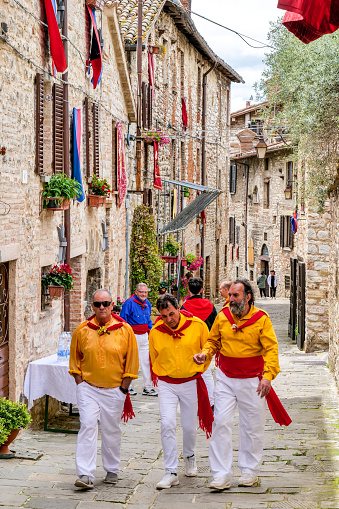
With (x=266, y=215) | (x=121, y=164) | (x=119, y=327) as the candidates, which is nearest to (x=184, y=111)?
(x=121, y=164)

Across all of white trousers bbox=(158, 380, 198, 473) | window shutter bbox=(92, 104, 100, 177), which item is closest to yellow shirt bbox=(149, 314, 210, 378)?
white trousers bbox=(158, 380, 198, 473)

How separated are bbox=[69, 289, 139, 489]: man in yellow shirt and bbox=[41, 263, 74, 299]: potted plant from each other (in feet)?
9.77

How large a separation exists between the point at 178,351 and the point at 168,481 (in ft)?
3.48

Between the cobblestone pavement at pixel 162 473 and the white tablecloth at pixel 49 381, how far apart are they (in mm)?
462

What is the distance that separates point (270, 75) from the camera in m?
14.1

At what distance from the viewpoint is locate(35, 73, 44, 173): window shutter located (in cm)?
873

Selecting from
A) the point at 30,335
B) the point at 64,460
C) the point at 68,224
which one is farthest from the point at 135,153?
the point at 64,460

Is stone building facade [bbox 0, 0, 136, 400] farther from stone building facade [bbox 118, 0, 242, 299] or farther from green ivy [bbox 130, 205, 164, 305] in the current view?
stone building facade [bbox 118, 0, 242, 299]

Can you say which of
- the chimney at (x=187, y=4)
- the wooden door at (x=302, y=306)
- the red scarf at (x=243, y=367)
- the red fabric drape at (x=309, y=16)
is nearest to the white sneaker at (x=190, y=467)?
the red scarf at (x=243, y=367)

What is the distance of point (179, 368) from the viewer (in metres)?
6.21

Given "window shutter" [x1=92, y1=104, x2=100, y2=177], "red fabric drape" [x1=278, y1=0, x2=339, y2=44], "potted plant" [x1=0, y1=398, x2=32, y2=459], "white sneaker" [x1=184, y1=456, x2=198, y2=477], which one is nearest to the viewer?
"red fabric drape" [x1=278, y1=0, x2=339, y2=44]

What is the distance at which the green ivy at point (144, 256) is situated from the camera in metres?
17.0

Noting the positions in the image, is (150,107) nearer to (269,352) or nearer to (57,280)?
(57,280)

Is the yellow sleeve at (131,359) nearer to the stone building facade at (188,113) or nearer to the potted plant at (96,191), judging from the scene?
the potted plant at (96,191)
